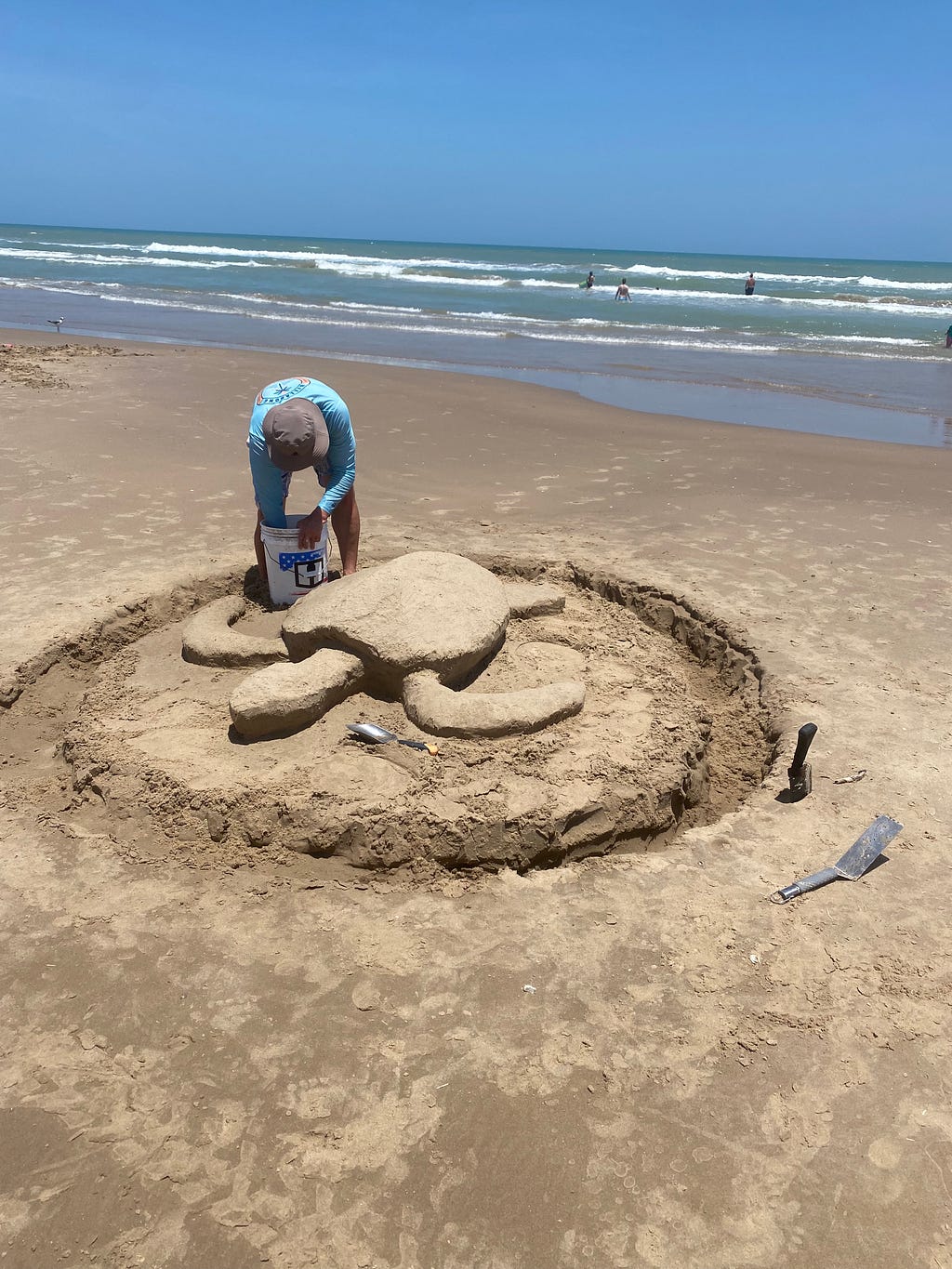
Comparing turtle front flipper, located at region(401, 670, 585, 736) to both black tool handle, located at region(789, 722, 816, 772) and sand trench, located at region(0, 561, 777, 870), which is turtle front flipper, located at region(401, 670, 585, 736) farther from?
black tool handle, located at region(789, 722, 816, 772)

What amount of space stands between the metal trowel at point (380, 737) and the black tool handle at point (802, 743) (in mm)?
1355

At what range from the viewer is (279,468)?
13.7 feet

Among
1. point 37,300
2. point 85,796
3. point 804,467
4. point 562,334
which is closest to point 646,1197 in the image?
point 85,796

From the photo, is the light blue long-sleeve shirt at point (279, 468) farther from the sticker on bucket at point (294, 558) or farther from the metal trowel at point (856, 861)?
the metal trowel at point (856, 861)

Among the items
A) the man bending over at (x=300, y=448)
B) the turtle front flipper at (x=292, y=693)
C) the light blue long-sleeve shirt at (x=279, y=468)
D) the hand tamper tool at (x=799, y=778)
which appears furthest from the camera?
A: the light blue long-sleeve shirt at (x=279, y=468)

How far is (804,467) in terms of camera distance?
822cm

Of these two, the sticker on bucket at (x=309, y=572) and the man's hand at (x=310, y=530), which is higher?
the man's hand at (x=310, y=530)

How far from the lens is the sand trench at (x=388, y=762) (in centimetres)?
299

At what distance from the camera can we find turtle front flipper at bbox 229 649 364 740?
133 inches

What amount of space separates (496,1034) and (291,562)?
267cm

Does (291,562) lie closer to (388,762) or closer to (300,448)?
(300,448)

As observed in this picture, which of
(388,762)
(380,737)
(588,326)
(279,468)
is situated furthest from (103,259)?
(388,762)

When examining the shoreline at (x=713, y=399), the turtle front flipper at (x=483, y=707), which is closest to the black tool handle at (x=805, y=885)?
the turtle front flipper at (x=483, y=707)

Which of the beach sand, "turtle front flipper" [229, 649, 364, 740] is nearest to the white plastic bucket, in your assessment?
"turtle front flipper" [229, 649, 364, 740]
